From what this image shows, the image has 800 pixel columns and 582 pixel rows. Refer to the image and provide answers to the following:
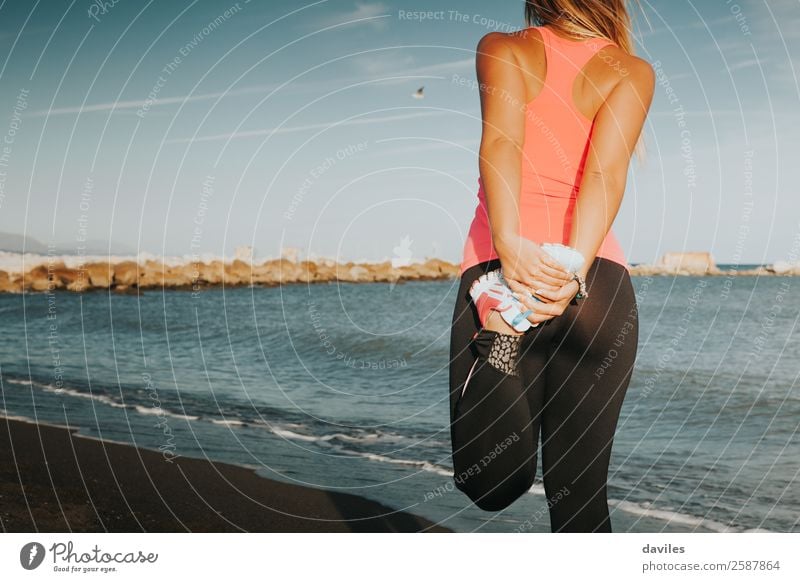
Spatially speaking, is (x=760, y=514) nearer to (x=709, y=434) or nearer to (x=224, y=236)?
(x=709, y=434)

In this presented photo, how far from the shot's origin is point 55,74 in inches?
249

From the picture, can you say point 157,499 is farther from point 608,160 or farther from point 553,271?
point 608,160

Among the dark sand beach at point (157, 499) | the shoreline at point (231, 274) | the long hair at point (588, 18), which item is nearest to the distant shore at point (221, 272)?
the shoreline at point (231, 274)

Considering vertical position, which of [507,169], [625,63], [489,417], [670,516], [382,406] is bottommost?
[382,406]

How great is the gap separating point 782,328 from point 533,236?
17.5m

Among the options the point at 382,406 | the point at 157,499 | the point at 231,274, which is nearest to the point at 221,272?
the point at 231,274

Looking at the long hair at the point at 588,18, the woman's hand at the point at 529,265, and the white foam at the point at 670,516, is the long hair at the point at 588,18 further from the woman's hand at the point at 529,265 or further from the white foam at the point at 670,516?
the white foam at the point at 670,516

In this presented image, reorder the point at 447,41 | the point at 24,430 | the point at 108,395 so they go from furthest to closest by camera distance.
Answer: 1. the point at 108,395
2. the point at 24,430
3. the point at 447,41

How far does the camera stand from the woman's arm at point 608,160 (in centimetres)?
201

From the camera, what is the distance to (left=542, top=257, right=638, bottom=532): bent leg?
2074 millimetres

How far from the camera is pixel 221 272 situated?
3162 centimetres

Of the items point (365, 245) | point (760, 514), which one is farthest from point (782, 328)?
point (365, 245)

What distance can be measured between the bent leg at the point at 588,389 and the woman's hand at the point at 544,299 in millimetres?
81

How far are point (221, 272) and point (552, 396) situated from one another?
30.5 metres
